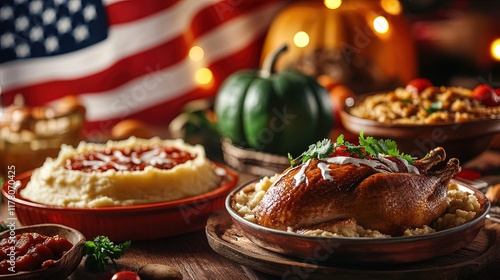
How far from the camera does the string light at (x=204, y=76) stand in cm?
623

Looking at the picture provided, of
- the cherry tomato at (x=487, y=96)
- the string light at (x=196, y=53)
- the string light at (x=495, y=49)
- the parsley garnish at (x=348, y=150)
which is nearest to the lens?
the parsley garnish at (x=348, y=150)

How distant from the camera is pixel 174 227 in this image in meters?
2.83

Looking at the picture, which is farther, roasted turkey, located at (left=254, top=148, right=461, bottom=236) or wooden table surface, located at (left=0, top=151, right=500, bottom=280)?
wooden table surface, located at (left=0, top=151, right=500, bottom=280)

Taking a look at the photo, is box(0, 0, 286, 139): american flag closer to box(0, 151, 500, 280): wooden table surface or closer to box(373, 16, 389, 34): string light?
box(373, 16, 389, 34): string light

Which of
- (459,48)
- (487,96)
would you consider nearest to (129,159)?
(487,96)

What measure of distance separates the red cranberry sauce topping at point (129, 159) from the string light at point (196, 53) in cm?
291

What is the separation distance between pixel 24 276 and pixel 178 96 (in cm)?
415

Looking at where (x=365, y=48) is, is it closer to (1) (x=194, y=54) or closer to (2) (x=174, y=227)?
(1) (x=194, y=54)

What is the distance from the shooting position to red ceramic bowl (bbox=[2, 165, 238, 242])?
2715 mm

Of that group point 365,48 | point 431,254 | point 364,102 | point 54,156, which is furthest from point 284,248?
point 365,48

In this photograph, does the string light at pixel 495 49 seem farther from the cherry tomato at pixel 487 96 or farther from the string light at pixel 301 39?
the cherry tomato at pixel 487 96

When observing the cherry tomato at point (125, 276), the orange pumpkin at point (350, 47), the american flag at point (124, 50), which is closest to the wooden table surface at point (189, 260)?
the cherry tomato at point (125, 276)

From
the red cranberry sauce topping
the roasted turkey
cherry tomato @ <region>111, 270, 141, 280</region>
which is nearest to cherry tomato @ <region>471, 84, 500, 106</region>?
the roasted turkey

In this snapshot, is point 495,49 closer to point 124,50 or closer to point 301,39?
point 301,39
